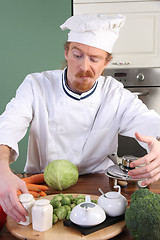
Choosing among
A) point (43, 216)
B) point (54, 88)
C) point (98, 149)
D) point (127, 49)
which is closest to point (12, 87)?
point (127, 49)

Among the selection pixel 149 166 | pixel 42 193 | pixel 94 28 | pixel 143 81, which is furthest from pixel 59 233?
pixel 143 81

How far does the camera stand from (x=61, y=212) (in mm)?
1024

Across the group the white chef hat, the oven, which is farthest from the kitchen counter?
the oven

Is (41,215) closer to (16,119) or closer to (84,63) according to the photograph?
(16,119)

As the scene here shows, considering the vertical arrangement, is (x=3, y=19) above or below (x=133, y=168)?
above

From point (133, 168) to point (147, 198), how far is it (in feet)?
0.87

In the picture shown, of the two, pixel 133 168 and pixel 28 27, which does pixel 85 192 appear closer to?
pixel 133 168

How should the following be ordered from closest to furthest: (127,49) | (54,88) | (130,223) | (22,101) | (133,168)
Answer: (130,223)
(133,168)
(22,101)
(54,88)
(127,49)

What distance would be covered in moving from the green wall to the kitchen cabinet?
0.24 meters

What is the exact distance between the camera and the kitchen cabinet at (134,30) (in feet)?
9.00

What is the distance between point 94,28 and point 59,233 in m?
0.95

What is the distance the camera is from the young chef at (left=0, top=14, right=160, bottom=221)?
1493 mm

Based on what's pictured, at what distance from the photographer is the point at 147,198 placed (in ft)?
3.14

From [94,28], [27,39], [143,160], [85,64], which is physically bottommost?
[143,160]
